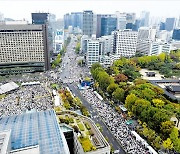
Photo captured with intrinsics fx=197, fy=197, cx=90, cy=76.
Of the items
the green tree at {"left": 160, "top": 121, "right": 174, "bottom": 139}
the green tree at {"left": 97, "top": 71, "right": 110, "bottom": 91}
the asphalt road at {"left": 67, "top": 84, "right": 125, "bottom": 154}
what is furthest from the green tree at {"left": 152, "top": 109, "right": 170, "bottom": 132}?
the green tree at {"left": 97, "top": 71, "right": 110, "bottom": 91}

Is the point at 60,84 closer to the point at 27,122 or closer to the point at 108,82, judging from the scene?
the point at 108,82

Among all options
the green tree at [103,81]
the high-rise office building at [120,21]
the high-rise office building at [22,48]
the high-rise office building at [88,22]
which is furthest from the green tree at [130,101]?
the high-rise office building at [120,21]

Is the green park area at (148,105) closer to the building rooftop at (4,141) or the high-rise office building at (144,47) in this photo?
the building rooftop at (4,141)

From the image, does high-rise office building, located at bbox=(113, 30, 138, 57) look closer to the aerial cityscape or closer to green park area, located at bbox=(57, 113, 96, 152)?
the aerial cityscape

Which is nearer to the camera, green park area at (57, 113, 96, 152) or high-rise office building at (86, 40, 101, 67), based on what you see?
green park area at (57, 113, 96, 152)

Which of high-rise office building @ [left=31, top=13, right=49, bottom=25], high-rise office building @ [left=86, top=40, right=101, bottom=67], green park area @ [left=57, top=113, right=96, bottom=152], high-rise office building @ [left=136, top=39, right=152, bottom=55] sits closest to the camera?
green park area @ [left=57, top=113, right=96, bottom=152]

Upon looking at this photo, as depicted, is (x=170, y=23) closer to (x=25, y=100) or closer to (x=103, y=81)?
(x=103, y=81)
